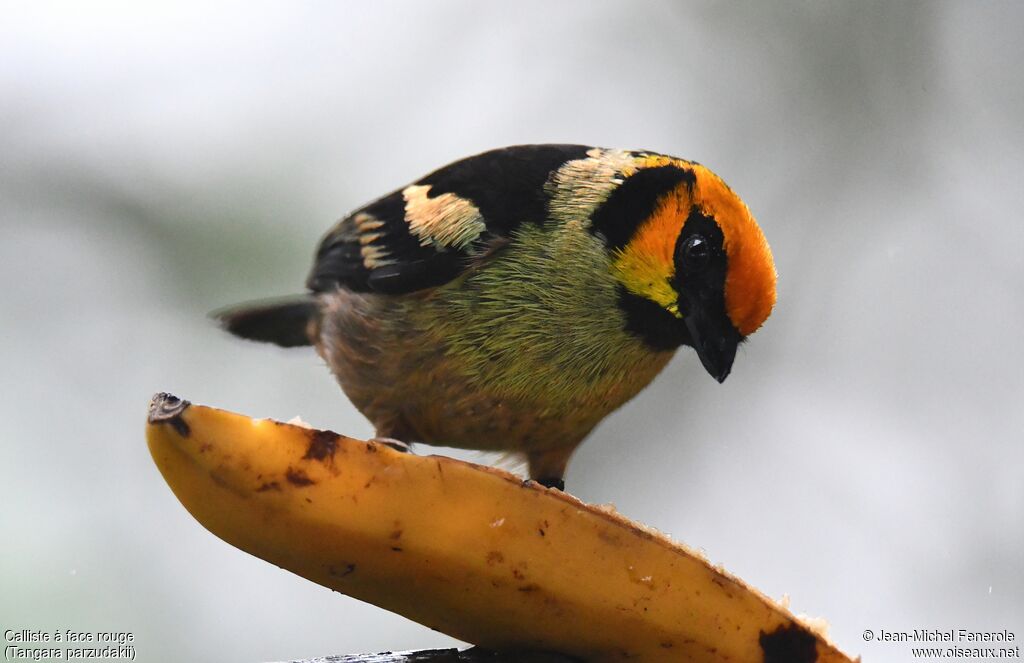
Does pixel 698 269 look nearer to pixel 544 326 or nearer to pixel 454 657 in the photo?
pixel 544 326

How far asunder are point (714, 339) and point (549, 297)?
49 centimetres

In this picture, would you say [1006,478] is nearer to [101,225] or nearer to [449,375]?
[449,375]

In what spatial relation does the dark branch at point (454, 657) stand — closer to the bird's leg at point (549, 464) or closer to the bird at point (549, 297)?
the bird at point (549, 297)

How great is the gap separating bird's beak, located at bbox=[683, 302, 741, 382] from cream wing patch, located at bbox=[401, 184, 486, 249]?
2.34 feet

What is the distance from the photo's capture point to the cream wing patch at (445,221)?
3356mm

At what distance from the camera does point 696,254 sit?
3.09 metres

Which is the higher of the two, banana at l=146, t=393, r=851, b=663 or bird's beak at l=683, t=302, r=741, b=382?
bird's beak at l=683, t=302, r=741, b=382

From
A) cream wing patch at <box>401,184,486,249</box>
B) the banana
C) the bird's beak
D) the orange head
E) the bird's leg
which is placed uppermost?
cream wing patch at <box>401,184,486,249</box>

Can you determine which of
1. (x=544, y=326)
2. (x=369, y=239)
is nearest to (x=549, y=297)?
(x=544, y=326)

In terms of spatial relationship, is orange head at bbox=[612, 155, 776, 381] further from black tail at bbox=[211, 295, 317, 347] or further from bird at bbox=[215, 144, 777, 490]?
black tail at bbox=[211, 295, 317, 347]

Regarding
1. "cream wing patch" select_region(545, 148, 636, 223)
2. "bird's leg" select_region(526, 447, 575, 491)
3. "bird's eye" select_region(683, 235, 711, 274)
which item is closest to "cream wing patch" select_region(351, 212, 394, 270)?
"cream wing patch" select_region(545, 148, 636, 223)

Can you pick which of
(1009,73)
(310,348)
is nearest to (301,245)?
(310,348)

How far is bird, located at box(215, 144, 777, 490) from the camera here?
10.3ft

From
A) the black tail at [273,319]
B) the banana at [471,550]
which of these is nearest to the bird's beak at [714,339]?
the banana at [471,550]
